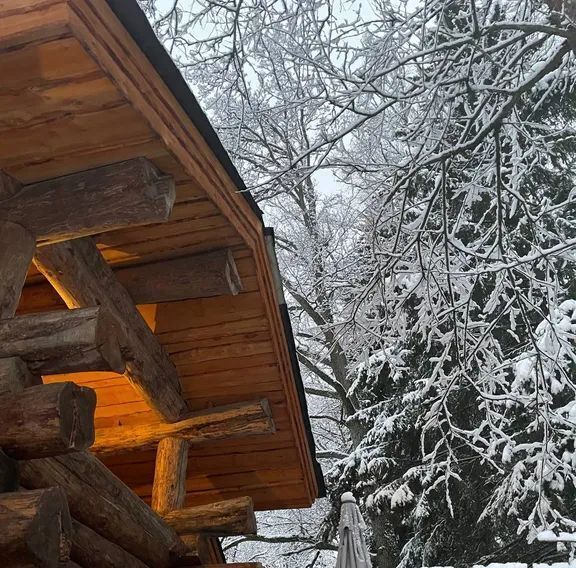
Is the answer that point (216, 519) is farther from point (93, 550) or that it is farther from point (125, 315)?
point (125, 315)

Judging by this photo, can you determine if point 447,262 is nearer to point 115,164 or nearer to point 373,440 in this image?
point 115,164

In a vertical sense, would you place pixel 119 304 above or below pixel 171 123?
below

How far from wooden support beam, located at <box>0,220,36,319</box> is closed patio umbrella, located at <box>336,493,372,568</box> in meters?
3.10

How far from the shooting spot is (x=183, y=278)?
11.9 ft

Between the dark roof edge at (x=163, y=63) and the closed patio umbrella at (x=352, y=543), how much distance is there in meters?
2.94

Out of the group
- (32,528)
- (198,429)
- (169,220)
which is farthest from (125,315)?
(32,528)

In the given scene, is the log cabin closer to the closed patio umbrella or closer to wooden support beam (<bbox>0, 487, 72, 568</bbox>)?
wooden support beam (<bbox>0, 487, 72, 568</bbox>)

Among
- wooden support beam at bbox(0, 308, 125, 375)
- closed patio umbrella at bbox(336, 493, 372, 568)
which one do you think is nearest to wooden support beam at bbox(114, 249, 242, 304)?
wooden support beam at bbox(0, 308, 125, 375)

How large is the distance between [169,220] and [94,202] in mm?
660

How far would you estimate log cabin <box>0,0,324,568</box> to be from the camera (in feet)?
7.07

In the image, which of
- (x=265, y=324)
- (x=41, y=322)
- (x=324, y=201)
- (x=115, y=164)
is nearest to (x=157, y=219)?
(x=115, y=164)

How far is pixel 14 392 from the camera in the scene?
7.49 ft

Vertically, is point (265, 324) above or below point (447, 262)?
below

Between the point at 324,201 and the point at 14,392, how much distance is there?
450 inches
